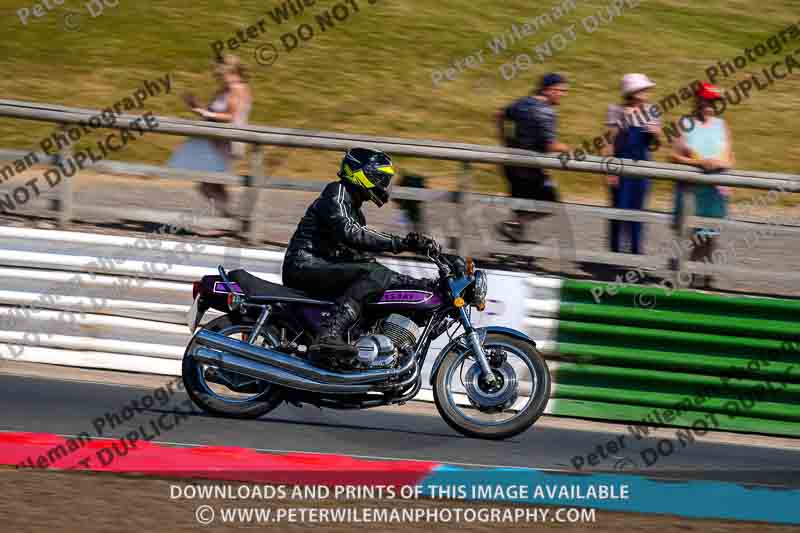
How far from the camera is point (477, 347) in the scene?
7375 millimetres

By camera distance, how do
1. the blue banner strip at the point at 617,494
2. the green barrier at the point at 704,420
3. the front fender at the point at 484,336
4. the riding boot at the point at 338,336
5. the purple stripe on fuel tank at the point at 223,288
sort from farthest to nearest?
the green barrier at the point at 704,420 → the purple stripe on fuel tank at the point at 223,288 → the front fender at the point at 484,336 → the riding boot at the point at 338,336 → the blue banner strip at the point at 617,494

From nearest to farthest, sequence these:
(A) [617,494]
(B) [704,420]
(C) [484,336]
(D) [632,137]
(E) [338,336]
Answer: (A) [617,494]
(E) [338,336]
(C) [484,336]
(B) [704,420]
(D) [632,137]

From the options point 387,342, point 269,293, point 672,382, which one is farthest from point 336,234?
point 672,382

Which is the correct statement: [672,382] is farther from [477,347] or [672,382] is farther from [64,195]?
[64,195]

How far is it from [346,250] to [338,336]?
0.62 m

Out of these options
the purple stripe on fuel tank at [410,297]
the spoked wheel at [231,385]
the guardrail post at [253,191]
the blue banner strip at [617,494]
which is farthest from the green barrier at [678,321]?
the blue banner strip at [617,494]

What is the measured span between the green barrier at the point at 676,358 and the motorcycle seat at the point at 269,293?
7.17ft

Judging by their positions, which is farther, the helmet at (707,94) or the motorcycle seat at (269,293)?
the helmet at (707,94)

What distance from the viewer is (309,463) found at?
633cm

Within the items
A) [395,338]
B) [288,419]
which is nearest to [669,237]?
[395,338]

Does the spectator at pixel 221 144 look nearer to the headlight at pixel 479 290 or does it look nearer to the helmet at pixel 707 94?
A: the headlight at pixel 479 290

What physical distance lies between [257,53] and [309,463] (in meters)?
13.4

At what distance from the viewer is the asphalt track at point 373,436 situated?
23.4 feet

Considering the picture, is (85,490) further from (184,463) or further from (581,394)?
(581,394)
